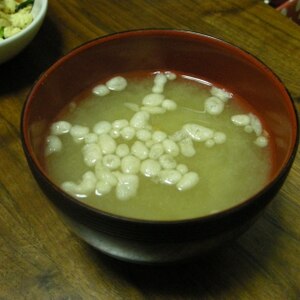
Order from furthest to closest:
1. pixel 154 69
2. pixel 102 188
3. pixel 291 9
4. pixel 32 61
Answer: pixel 291 9
pixel 32 61
pixel 154 69
pixel 102 188

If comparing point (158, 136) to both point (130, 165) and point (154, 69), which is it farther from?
point (154, 69)

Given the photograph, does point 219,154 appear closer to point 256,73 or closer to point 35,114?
point 256,73

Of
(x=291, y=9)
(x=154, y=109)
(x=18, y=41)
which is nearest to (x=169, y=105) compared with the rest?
(x=154, y=109)

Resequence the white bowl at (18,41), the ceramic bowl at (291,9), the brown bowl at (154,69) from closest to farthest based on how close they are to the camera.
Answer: the brown bowl at (154,69) → the white bowl at (18,41) → the ceramic bowl at (291,9)

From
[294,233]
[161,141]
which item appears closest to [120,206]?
[161,141]

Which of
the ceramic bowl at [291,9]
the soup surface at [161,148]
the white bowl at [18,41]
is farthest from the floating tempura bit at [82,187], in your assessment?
the ceramic bowl at [291,9]

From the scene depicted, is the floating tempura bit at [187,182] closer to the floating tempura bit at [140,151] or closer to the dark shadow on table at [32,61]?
the floating tempura bit at [140,151]
